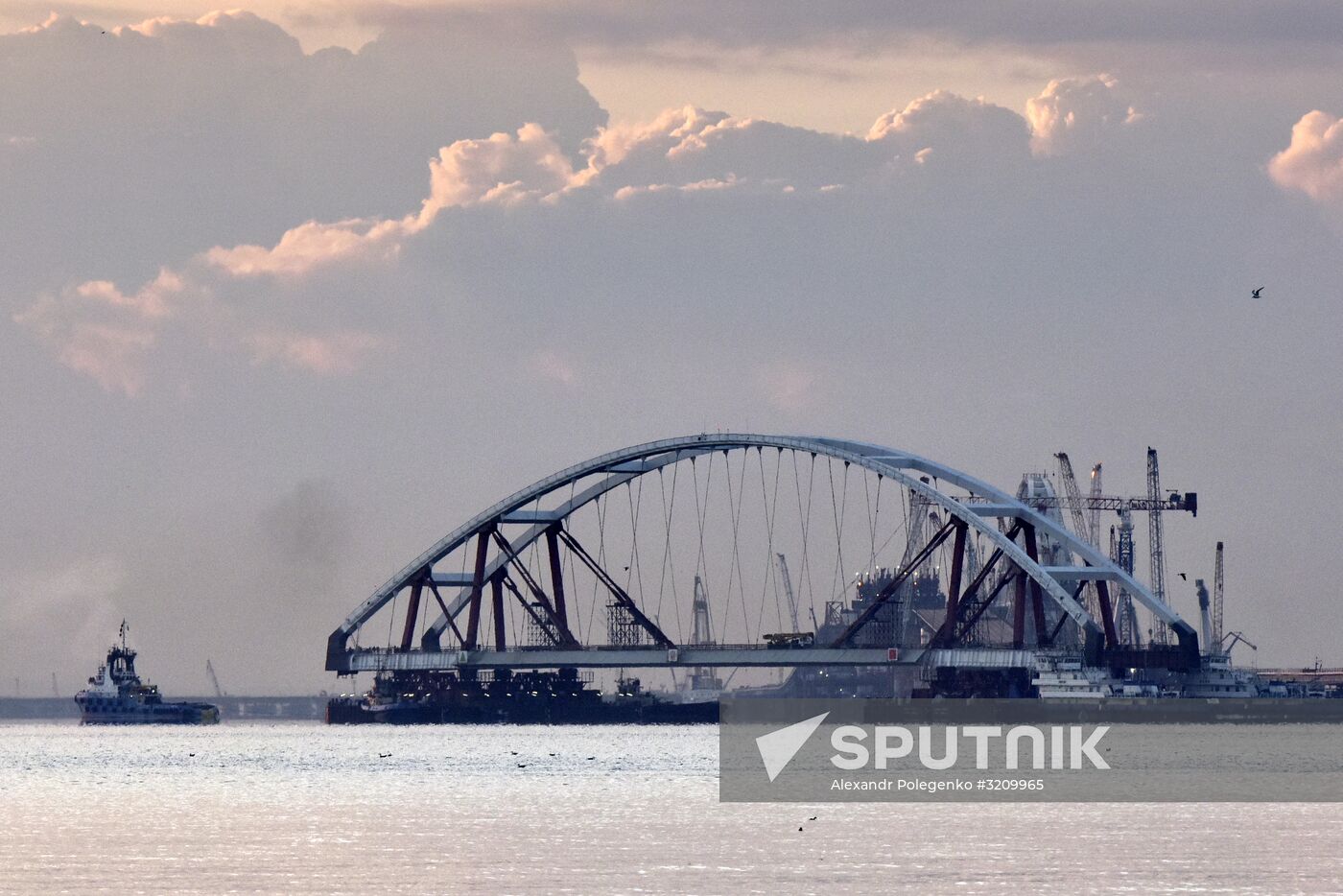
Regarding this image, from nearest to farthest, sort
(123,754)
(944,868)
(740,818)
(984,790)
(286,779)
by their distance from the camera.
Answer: (944,868)
(740,818)
(984,790)
(286,779)
(123,754)

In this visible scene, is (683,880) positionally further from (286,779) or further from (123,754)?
(123,754)

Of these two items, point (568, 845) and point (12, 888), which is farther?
point (568, 845)

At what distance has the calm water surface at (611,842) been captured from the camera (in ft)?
258

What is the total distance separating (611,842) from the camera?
92.4 metres

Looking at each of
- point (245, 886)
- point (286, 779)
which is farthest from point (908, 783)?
point (245, 886)

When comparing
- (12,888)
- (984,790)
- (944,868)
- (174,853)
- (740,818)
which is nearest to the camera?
(12,888)

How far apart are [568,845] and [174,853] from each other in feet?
43.0

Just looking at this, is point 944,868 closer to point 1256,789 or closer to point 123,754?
point 1256,789

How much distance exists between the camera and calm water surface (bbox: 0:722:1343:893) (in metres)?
78.5

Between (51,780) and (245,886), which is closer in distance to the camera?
(245,886)

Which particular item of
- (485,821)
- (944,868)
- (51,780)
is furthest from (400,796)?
(944,868)

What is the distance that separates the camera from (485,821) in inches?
4080

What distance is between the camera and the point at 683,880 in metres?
78.4

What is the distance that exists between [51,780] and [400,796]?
3152 cm
